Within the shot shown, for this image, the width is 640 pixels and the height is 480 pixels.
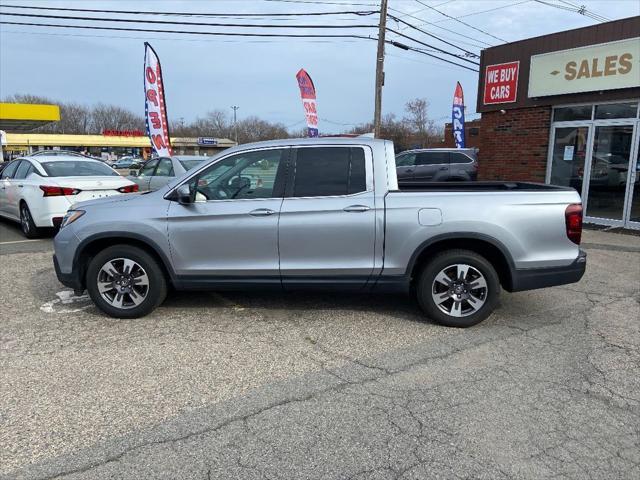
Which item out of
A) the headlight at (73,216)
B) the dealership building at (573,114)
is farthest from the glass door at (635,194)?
the headlight at (73,216)

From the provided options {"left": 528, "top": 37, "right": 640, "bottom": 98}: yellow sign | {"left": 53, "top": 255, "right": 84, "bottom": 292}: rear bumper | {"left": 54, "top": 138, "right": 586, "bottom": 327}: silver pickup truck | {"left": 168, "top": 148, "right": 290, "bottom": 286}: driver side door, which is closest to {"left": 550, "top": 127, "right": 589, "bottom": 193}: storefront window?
{"left": 528, "top": 37, "right": 640, "bottom": 98}: yellow sign

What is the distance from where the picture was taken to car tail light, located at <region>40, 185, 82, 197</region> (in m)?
8.45

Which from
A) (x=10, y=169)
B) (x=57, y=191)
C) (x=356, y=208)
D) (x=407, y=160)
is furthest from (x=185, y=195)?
(x=407, y=160)

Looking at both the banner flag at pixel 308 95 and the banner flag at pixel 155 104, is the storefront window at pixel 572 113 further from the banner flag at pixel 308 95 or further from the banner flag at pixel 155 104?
the banner flag at pixel 155 104

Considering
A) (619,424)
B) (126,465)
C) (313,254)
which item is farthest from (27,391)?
(619,424)

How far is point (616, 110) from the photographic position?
1037cm

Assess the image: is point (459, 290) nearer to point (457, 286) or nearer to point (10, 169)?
point (457, 286)

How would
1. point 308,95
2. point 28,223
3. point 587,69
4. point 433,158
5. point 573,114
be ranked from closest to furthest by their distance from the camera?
point 28,223 → point 587,69 → point 573,114 → point 433,158 → point 308,95

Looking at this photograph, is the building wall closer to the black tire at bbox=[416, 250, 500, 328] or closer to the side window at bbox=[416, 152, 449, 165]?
the side window at bbox=[416, 152, 449, 165]

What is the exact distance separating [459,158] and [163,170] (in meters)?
9.10

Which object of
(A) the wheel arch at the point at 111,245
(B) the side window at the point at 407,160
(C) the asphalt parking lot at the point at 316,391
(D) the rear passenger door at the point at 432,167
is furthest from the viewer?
(B) the side window at the point at 407,160

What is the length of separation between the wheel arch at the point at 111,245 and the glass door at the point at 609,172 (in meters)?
9.84

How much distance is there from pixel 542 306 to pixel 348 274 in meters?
2.38

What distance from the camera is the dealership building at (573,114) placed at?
1005 cm
